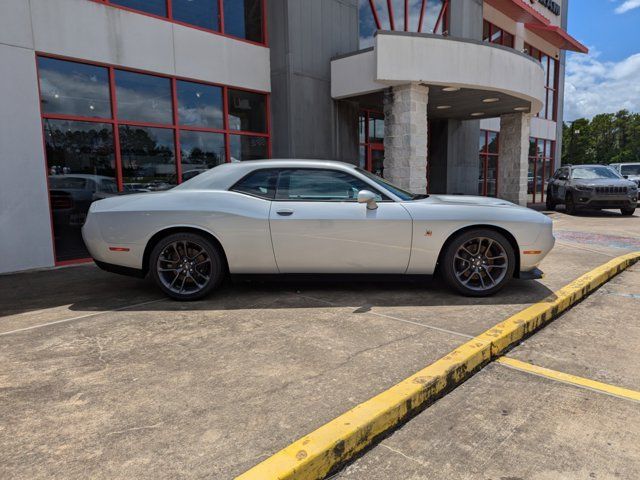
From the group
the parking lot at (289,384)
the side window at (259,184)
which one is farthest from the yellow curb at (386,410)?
the side window at (259,184)

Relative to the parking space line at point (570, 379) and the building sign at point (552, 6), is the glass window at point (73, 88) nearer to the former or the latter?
the parking space line at point (570, 379)

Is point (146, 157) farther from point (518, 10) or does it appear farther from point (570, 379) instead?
point (518, 10)

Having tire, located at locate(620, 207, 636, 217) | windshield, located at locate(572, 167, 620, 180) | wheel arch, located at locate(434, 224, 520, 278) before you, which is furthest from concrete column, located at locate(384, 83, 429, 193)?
tire, located at locate(620, 207, 636, 217)

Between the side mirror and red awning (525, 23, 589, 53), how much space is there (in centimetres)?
Result: 1964

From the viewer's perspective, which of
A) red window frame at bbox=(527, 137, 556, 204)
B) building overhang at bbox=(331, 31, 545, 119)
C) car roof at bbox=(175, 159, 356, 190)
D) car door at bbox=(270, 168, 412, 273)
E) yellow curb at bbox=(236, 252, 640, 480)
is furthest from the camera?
red window frame at bbox=(527, 137, 556, 204)

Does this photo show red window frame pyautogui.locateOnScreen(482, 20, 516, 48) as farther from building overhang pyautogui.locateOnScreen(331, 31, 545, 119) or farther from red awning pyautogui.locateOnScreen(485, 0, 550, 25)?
building overhang pyautogui.locateOnScreen(331, 31, 545, 119)

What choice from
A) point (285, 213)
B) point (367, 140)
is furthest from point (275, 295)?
point (367, 140)

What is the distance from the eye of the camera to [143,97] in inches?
327

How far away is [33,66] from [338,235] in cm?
589

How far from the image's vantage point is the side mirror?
427 centimetres

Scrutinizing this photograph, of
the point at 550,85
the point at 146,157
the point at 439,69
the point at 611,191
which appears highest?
the point at 550,85

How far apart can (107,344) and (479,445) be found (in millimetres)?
2782

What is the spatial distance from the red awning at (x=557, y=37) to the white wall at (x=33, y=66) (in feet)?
59.5

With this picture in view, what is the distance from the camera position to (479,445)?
2219mm
